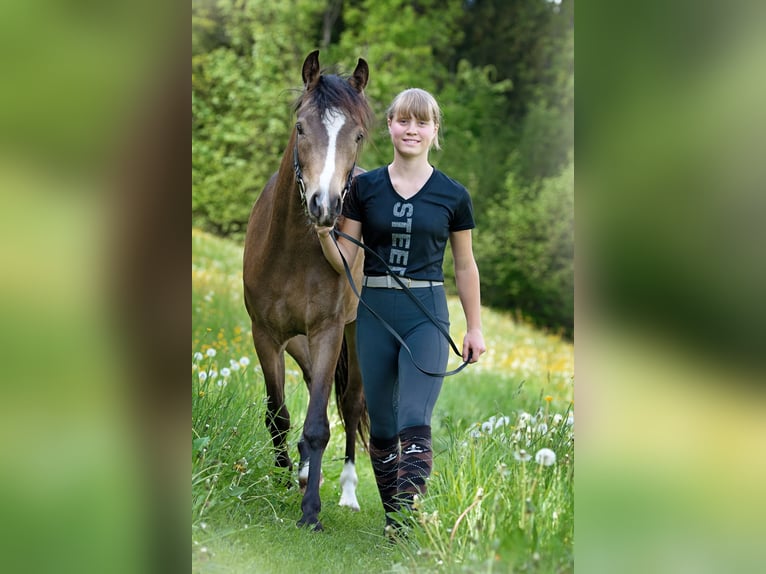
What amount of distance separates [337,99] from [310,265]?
860mm

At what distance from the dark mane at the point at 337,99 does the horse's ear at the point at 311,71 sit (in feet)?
0.11

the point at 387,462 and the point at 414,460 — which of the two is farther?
the point at 387,462

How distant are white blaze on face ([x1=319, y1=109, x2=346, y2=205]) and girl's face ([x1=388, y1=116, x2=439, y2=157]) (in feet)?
0.73

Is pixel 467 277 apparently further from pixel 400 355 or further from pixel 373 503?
pixel 373 503

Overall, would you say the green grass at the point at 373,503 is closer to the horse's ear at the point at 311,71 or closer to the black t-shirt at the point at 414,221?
the black t-shirt at the point at 414,221

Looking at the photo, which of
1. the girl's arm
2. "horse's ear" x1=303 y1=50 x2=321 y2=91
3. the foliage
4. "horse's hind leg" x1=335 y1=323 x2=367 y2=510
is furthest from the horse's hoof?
the foliage

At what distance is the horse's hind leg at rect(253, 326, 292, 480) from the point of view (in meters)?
4.00

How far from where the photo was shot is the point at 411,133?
316 cm

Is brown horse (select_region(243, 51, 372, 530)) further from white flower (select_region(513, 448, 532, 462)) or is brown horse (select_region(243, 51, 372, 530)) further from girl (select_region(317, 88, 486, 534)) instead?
white flower (select_region(513, 448, 532, 462))

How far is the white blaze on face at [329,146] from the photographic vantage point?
290 cm

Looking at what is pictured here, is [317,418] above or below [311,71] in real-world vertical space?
below

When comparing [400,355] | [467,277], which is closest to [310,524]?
[400,355]
